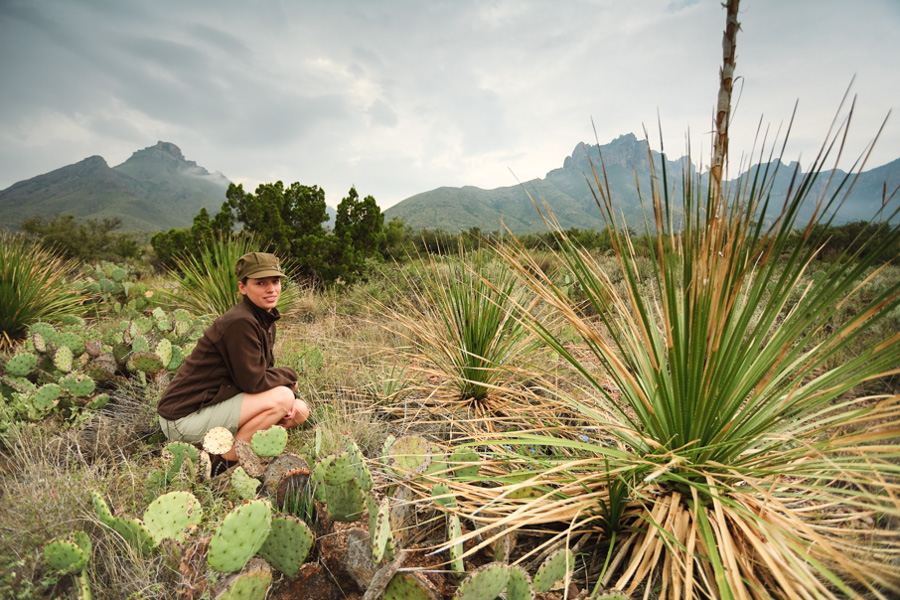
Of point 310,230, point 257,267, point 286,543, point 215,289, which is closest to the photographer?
point 286,543

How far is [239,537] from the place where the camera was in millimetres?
1212

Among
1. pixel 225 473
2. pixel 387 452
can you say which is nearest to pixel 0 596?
pixel 225 473

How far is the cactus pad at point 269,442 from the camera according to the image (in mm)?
2078

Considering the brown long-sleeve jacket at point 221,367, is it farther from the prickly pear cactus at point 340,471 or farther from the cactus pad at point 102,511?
the prickly pear cactus at point 340,471

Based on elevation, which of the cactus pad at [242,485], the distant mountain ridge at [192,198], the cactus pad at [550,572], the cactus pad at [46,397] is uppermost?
the distant mountain ridge at [192,198]

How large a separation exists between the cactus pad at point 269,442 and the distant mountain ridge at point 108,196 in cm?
8661

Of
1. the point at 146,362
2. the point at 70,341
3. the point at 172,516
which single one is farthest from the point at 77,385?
→ the point at 172,516

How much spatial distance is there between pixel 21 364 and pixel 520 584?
393 centimetres

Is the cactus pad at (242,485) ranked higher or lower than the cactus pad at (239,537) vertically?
lower

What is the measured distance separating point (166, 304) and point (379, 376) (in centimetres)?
493

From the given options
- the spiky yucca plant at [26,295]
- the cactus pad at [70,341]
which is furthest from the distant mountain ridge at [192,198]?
the cactus pad at [70,341]

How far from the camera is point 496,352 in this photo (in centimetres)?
286

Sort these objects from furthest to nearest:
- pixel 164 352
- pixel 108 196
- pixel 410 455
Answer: pixel 108 196
pixel 164 352
pixel 410 455

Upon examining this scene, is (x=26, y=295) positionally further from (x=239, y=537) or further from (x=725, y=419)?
(x=725, y=419)
